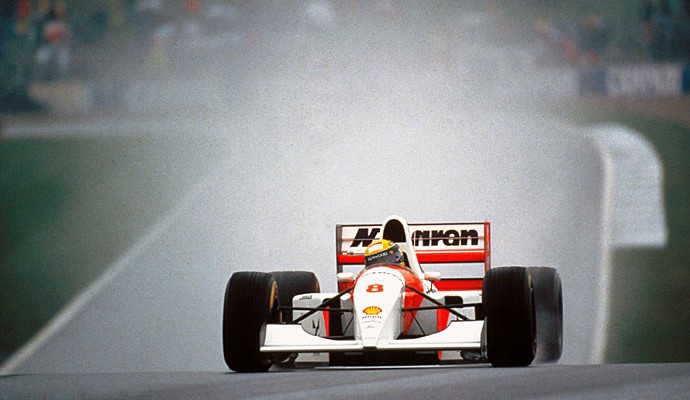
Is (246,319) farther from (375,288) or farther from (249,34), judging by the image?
(249,34)

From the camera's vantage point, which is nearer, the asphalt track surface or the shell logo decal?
the asphalt track surface

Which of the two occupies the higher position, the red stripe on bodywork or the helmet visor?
the helmet visor

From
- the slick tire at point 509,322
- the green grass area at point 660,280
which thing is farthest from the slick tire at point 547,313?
the green grass area at point 660,280

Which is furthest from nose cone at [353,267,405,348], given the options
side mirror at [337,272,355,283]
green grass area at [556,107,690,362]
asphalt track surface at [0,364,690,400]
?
green grass area at [556,107,690,362]

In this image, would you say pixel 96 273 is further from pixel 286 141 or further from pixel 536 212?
pixel 536 212

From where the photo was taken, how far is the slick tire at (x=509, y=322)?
886cm

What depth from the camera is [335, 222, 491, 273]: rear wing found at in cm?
1121

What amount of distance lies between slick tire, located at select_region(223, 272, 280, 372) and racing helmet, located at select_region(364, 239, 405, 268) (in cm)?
97

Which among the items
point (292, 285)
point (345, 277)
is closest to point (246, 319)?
point (345, 277)

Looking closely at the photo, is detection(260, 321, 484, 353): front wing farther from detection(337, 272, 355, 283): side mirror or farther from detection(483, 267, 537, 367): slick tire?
detection(337, 272, 355, 283): side mirror

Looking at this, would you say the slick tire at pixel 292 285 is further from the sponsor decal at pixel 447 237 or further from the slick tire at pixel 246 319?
the slick tire at pixel 246 319

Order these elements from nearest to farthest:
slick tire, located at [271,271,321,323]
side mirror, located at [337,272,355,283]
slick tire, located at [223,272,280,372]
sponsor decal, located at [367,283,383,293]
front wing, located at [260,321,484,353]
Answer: front wing, located at [260,321,484,353], slick tire, located at [223,272,280,372], sponsor decal, located at [367,283,383,293], side mirror, located at [337,272,355,283], slick tire, located at [271,271,321,323]

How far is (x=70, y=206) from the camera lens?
51.0ft

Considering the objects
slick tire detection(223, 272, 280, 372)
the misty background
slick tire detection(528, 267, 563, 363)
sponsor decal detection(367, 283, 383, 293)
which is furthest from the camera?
the misty background
